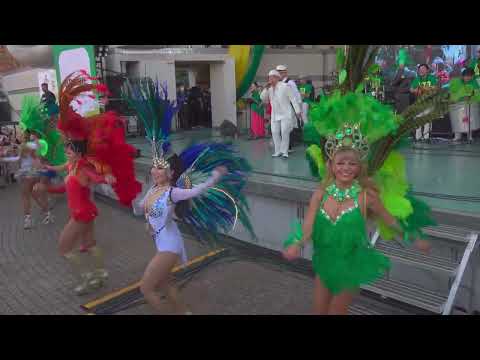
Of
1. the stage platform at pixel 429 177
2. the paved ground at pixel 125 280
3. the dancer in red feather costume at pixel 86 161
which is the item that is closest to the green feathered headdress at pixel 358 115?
the stage platform at pixel 429 177

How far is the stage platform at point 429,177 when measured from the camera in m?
3.98

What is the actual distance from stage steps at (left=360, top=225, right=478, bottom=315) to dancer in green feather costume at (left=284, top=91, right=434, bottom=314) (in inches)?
30.6

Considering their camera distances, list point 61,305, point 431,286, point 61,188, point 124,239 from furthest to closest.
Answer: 1. point 124,239
2. point 61,188
3. point 61,305
4. point 431,286

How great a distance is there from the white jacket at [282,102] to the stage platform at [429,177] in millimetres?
766

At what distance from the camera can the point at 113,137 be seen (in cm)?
401

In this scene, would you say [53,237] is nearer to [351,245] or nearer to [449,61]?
[351,245]

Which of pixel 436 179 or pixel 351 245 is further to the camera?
pixel 436 179

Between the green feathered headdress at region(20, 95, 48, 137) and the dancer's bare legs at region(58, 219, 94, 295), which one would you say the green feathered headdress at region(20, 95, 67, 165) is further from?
the dancer's bare legs at region(58, 219, 94, 295)

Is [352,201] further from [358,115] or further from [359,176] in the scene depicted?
[358,115]

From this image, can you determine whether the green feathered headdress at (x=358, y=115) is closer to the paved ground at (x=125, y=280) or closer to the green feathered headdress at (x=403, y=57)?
the paved ground at (x=125, y=280)

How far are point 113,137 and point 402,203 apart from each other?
2.71 m

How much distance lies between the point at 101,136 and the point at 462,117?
24.4 ft

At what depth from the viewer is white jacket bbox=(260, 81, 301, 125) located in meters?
7.57
